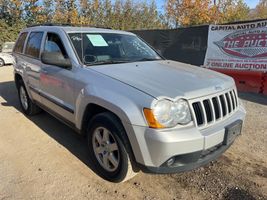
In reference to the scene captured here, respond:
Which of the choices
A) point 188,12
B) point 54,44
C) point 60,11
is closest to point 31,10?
point 60,11

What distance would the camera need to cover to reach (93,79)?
3320 mm

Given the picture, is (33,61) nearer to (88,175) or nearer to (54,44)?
(54,44)

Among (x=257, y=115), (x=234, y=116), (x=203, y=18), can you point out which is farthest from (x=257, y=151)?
(x=203, y=18)

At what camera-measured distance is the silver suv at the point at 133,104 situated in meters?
2.71

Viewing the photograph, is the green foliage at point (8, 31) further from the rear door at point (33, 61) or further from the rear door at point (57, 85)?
the rear door at point (57, 85)

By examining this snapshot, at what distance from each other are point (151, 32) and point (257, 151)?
943 centimetres

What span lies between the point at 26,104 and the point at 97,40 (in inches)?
99.7

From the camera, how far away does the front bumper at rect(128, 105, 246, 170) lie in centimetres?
263

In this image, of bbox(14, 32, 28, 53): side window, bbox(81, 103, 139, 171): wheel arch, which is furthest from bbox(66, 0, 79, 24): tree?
bbox(81, 103, 139, 171): wheel arch

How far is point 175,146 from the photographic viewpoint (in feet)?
8.65

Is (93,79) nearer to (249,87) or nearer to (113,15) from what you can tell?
(249,87)

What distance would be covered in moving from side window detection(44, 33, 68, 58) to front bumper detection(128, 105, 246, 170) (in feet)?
6.14

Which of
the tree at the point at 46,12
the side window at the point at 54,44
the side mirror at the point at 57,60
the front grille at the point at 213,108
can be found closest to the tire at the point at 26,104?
the side window at the point at 54,44

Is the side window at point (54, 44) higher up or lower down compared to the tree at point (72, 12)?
lower down
